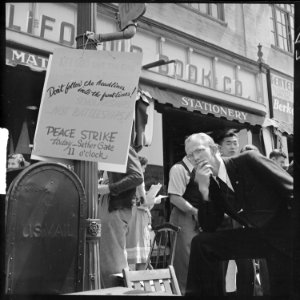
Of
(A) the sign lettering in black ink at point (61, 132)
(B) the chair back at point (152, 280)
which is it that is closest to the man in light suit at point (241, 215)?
(B) the chair back at point (152, 280)

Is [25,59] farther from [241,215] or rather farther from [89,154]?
[241,215]

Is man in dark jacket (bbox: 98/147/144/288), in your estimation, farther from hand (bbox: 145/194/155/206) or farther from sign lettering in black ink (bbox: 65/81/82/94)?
sign lettering in black ink (bbox: 65/81/82/94)

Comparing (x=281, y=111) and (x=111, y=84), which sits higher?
(x=281, y=111)

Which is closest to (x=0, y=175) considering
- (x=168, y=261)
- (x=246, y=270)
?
(x=168, y=261)

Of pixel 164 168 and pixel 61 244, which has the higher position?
pixel 164 168

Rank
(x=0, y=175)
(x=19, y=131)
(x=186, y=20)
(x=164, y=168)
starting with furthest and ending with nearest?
(x=186, y=20)
(x=164, y=168)
(x=19, y=131)
(x=0, y=175)

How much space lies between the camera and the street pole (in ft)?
9.02

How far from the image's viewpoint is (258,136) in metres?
5.47

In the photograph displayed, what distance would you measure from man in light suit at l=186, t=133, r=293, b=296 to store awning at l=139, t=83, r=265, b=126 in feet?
6.91

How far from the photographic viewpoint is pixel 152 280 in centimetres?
258

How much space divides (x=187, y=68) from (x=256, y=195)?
364 cm

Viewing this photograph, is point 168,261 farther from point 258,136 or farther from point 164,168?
point 258,136

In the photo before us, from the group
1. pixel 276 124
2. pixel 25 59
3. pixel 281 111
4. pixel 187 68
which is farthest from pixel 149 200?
pixel 187 68

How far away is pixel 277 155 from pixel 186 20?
2.85 meters
